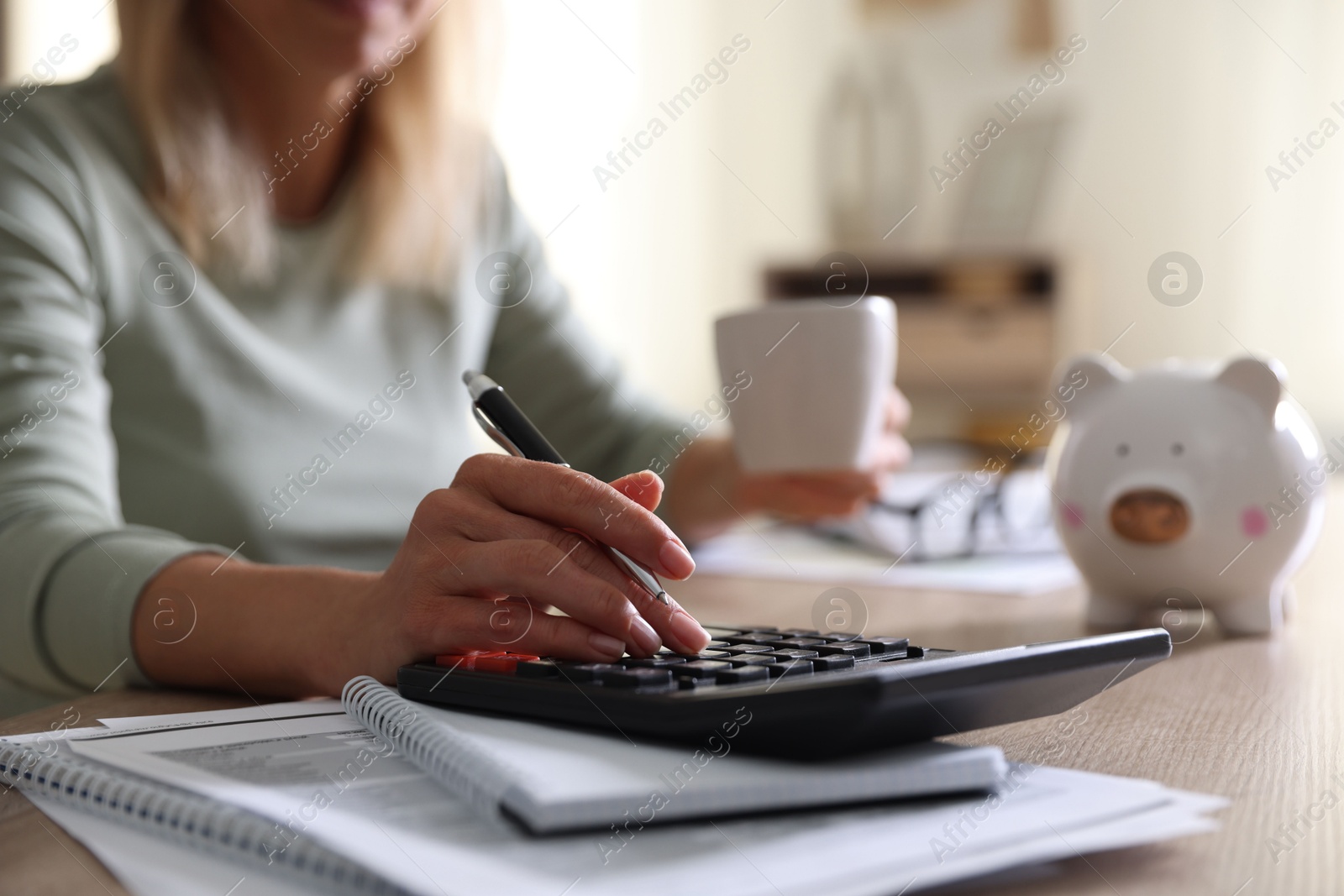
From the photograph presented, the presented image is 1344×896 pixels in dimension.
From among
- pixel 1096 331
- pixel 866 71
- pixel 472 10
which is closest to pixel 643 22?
pixel 866 71

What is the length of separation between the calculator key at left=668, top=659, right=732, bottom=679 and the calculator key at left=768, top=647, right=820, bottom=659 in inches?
1.0

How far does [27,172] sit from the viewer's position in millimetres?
867

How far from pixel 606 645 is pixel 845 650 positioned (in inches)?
3.8

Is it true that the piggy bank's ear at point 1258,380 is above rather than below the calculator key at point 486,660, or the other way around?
above

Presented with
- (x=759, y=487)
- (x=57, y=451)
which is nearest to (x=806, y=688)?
(x=57, y=451)

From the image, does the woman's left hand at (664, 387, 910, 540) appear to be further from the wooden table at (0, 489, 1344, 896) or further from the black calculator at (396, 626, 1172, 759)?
the black calculator at (396, 626, 1172, 759)

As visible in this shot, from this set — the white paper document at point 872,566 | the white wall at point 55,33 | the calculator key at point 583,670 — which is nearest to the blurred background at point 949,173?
the white wall at point 55,33

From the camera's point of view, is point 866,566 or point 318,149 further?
point 318,149

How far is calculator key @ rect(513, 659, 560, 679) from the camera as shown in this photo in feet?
1.41

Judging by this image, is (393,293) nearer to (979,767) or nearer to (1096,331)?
(979,767)

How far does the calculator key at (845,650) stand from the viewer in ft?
1.39

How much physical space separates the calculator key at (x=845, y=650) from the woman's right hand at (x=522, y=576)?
0.05 meters

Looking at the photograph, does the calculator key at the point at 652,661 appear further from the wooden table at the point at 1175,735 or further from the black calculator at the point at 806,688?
the wooden table at the point at 1175,735

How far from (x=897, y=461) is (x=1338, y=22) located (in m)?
2.42
